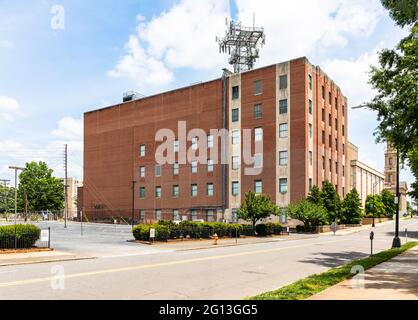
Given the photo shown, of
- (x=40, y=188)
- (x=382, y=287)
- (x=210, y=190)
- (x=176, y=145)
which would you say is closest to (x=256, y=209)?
(x=210, y=190)

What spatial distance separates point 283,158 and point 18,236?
4288 cm

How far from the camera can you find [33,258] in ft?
72.4

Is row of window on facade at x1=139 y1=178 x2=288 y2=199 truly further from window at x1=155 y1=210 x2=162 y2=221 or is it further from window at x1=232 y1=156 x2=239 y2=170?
window at x1=155 y1=210 x2=162 y2=221

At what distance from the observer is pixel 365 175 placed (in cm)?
10869

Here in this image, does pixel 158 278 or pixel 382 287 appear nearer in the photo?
pixel 382 287

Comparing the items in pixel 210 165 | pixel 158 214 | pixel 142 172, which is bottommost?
pixel 158 214

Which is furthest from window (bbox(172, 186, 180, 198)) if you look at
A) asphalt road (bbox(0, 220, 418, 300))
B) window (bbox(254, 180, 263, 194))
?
asphalt road (bbox(0, 220, 418, 300))

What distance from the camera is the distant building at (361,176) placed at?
99.4m

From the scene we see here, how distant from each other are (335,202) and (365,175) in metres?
51.1

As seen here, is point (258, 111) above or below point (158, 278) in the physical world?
above

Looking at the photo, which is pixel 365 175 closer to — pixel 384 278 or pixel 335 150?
pixel 335 150

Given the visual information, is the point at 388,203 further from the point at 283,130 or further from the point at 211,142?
the point at 211,142

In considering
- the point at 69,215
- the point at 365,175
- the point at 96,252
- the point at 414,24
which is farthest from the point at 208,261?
the point at 365,175

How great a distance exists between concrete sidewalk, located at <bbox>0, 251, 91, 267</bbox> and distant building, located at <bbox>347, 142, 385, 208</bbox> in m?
79.9
